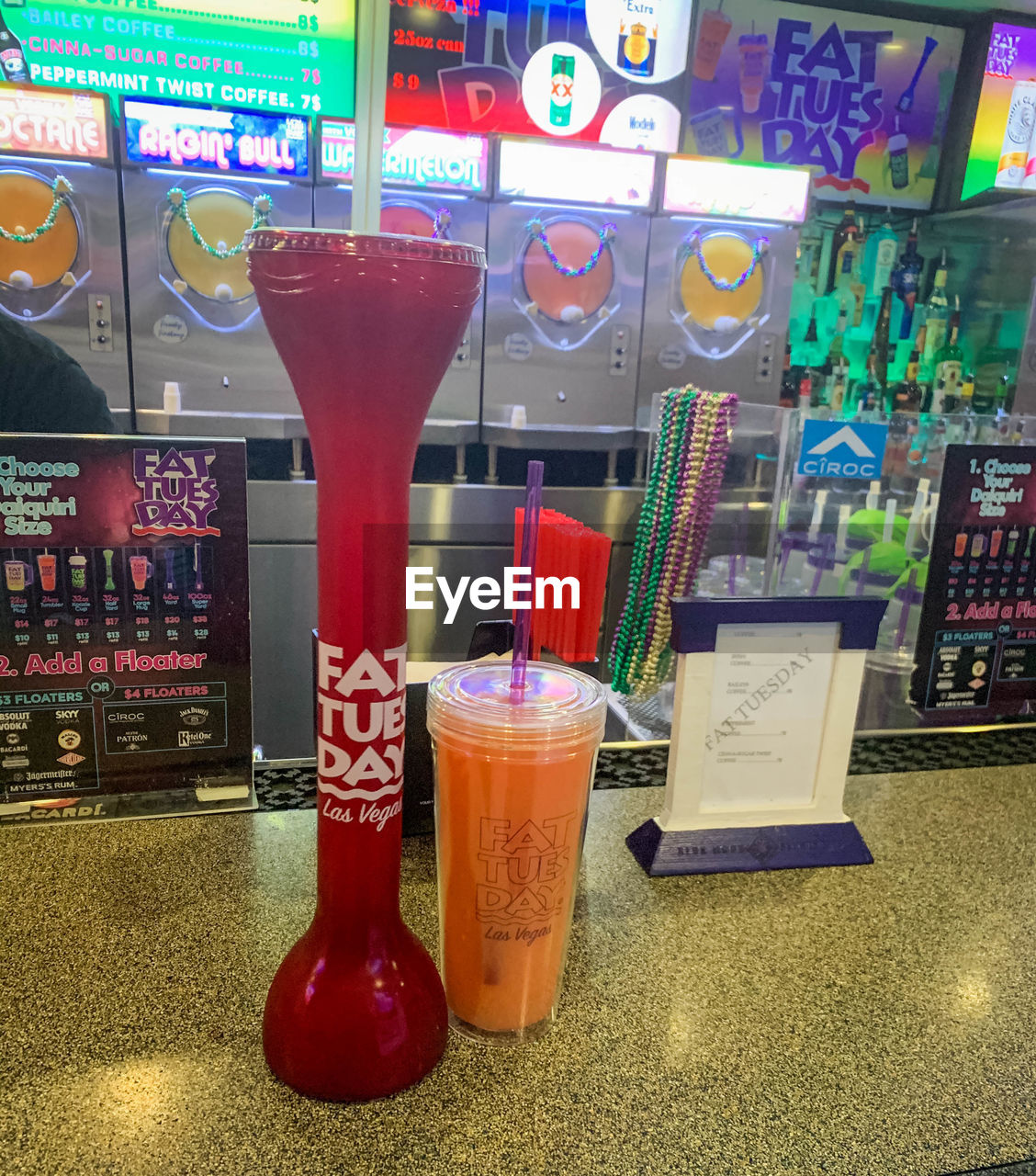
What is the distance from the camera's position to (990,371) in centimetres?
461

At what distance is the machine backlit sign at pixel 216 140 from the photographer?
133 inches

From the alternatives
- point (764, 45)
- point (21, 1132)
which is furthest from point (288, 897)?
point (764, 45)

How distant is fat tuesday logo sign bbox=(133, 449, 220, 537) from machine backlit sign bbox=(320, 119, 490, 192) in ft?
10.1

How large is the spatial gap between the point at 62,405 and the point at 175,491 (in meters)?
0.80

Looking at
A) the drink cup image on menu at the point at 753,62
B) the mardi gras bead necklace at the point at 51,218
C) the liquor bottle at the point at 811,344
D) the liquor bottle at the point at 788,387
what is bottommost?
the liquor bottle at the point at 788,387

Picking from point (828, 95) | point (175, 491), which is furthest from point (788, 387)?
point (175, 491)

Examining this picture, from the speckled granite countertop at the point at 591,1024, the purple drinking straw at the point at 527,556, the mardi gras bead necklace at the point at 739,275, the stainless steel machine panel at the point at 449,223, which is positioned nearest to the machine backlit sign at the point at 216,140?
the stainless steel machine panel at the point at 449,223

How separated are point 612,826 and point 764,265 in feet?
12.4

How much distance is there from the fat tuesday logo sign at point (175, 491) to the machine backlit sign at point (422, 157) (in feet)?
10.1

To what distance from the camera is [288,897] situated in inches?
29.1

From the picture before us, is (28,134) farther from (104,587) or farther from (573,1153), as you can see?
(573,1153)

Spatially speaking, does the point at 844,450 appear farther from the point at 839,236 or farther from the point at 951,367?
the point at 951,367

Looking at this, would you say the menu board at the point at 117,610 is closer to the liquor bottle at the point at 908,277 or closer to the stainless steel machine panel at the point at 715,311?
the stainless steel machine panel at the point at 715,311

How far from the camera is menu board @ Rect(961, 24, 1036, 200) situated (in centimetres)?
418
